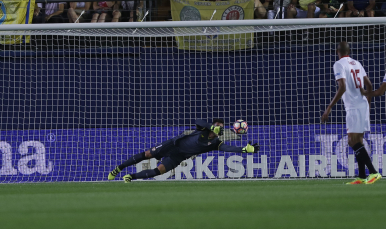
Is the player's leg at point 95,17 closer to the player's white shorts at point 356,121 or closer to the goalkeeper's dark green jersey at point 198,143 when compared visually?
the goalkeeper's dark green jersey at point 198,143

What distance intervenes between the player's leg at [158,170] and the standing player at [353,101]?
2.81 meters

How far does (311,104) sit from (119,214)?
8.22m

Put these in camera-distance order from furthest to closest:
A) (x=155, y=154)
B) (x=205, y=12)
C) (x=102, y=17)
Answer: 1. (x=102, y=17)
2. (x=205, y=12)
3. (x=155, y=154)

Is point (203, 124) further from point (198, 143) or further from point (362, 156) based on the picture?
point (362, 156)

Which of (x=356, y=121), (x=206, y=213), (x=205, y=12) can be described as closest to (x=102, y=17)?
(x=205, y=12)

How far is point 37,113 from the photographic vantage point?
11.8m

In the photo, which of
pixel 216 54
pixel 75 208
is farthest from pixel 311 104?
pixel 75 208

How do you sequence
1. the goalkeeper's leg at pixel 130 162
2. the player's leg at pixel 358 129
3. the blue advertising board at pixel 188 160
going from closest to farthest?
the player's leg at pixel 358 129, the goalkeeper's leg at pixel 130 162, the blue advertising board at pixel 188 160

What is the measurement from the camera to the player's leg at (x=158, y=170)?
8.76 metres

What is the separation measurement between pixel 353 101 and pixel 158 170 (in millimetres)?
3330

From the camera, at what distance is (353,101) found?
23.7 ft

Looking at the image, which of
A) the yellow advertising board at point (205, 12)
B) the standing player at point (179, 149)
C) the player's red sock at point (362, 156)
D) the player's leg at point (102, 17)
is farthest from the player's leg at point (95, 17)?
the player's red sock at point (362, 156)

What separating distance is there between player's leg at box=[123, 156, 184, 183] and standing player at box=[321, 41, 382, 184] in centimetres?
281

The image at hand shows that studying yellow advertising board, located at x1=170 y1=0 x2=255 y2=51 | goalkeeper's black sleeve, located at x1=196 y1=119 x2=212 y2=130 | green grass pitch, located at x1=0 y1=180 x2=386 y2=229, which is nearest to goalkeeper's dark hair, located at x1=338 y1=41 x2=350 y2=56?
goalkeeper's black sleeve, located at x1=196 y1=119 x2=212 y2=130
